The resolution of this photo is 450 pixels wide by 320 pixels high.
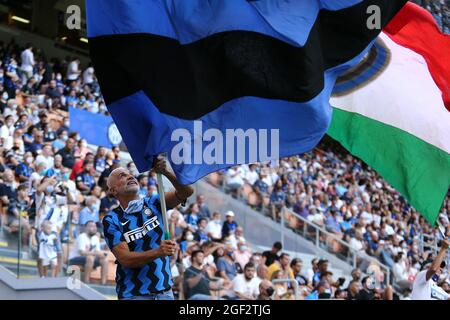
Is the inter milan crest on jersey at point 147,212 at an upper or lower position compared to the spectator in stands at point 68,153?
lower

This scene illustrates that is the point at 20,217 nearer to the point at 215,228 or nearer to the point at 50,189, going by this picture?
the point at 50,189

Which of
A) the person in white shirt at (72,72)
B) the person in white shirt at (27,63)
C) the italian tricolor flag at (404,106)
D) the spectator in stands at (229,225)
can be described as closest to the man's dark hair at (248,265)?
the spectator in stands at (229,225)

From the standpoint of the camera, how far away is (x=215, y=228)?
16.8m

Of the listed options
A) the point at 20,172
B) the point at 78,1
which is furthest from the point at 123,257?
the point at 78,1

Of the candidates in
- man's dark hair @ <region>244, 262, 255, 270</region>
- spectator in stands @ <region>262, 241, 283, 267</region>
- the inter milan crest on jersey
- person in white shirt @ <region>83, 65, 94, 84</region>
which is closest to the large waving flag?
the inter milan crest on jersey

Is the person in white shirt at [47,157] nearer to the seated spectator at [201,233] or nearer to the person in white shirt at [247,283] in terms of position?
the seated spectator at [201,233]

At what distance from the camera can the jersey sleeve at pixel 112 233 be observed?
7.07 meters

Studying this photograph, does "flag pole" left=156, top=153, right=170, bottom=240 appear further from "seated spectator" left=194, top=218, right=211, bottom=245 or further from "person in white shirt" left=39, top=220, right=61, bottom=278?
"seated spectator" left=194, top=218, right=211, bottom=245

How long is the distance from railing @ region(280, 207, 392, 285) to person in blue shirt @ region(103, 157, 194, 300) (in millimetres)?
12737

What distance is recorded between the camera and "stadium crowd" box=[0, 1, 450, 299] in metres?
12.4

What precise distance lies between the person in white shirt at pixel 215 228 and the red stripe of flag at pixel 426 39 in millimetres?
7724

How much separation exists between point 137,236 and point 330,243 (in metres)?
13.5

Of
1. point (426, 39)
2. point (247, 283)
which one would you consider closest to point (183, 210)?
point (247, 283)
